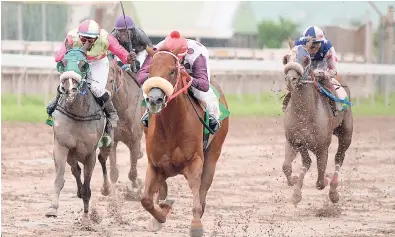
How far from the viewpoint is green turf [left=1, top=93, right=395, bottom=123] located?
20.3 meters

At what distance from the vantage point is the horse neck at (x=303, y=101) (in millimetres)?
10719

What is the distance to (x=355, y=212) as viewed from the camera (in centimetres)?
1064

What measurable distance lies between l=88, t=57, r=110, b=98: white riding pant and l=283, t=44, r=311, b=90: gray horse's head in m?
1.75

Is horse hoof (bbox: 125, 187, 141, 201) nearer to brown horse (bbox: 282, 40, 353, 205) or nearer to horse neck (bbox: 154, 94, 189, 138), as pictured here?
brown horse (bbox: 282, 40, 353, 205)

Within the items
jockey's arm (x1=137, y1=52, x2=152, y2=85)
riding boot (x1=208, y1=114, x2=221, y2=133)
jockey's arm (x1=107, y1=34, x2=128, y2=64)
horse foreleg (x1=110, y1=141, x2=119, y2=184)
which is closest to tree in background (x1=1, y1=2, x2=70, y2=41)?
horse foreleg (x1=110, y1=141, x2=119, y2=184)

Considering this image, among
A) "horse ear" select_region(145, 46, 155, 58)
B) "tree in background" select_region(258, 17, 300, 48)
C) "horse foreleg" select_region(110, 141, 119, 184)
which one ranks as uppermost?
"horse ear" select_region(145, 46, 155, 58)

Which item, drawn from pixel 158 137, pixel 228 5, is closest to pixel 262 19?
pixel 228 5

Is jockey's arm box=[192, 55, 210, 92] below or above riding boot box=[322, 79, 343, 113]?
above

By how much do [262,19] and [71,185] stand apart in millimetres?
36791

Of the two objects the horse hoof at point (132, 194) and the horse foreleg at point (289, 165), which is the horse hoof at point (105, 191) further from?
the horse foreleg at point (289, 165)

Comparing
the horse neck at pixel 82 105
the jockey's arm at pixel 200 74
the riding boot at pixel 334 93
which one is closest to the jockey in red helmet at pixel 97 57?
the horse neck at pixel 82 105

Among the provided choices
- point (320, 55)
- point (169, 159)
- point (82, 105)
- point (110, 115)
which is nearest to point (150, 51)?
point (169, 159)

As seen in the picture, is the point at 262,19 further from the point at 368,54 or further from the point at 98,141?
the point at 98,141

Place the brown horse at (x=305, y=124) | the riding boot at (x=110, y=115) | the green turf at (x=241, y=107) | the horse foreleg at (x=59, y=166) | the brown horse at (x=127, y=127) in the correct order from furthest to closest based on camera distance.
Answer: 1. the green turf at (x=241, y=107)
2. the brown horse at (x=127, y=127)
3. the brown horse at (x=305, y=124)
4. the riding boot at (x=110, y=115)
5. the horse foreleg at (x=59, y=166)
